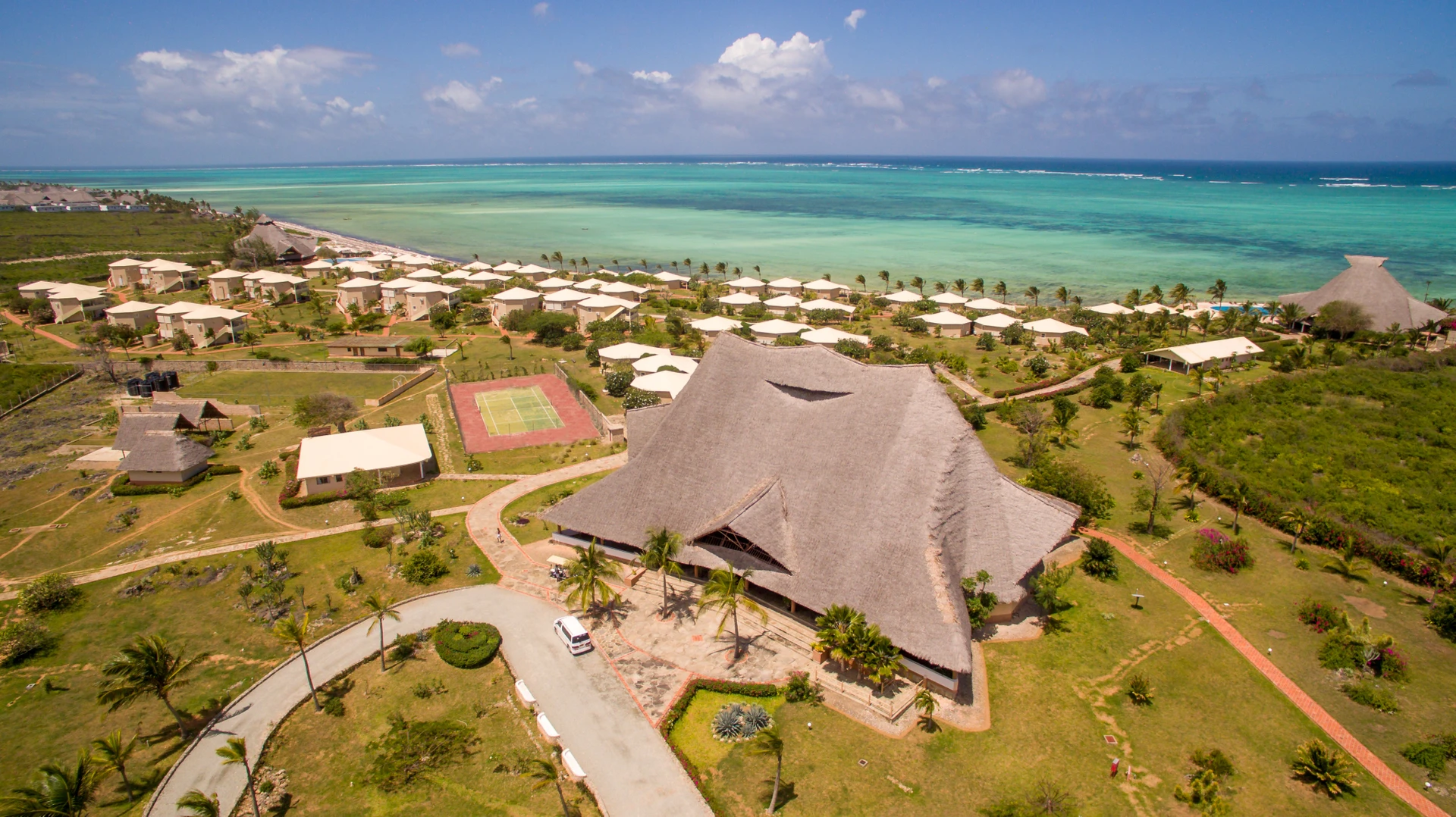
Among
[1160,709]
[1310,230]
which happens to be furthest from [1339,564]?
[1310,230]

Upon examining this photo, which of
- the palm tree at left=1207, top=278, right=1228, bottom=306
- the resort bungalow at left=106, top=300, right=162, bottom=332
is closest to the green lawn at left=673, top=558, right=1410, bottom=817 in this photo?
the palm tree at left=1207, top=278, right=1228, bottom=306

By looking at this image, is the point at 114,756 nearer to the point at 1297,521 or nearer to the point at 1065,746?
the point at 1065,746

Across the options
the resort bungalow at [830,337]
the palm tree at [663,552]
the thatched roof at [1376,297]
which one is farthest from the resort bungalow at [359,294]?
the thatched roof at [1376,297]

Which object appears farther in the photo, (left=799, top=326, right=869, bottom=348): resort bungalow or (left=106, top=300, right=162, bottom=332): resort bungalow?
(left=106, top=300, right=162, bottom=332): resort bungalow

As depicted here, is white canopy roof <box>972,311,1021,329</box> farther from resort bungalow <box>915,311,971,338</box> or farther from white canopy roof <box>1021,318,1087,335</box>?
white canopy roof <box>1021,318,1087,335</box>

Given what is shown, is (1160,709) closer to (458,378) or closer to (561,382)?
(561,382)

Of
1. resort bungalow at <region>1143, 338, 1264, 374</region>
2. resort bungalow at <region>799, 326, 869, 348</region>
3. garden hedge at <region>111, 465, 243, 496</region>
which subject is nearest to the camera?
garden hedge at <region>111, 465, 243, 496</region>

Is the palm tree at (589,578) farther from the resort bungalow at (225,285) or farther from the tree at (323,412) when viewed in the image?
the resort bungalow at (225,285)
